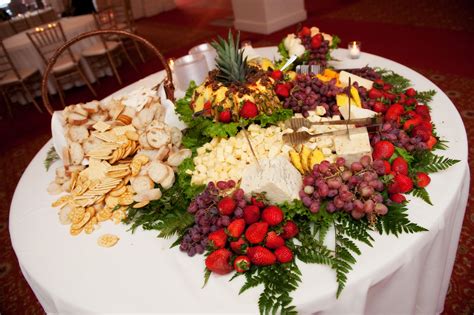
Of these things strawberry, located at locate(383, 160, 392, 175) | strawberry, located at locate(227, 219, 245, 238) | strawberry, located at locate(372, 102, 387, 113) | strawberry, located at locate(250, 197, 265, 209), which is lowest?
strawberry, located at locate(227, 219, 245, 238)

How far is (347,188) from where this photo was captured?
100cm

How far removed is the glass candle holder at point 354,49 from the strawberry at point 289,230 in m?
1.39

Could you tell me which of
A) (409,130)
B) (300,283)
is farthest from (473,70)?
(300,283)

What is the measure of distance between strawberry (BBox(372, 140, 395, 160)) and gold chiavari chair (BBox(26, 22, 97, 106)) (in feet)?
14.4

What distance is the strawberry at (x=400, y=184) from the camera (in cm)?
105

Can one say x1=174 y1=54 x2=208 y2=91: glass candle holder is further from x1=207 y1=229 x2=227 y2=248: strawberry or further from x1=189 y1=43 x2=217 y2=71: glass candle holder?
x1=207 y1=229 x2=227 y2=248: strawberry

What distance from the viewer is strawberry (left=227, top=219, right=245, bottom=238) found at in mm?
991

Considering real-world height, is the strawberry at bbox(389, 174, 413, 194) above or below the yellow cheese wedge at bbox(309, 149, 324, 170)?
below

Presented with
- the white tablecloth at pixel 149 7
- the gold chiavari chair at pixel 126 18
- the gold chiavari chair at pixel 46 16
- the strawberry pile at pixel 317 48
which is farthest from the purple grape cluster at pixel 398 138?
the white tablecloth at pixel 149 7

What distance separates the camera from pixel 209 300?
3.03 ft

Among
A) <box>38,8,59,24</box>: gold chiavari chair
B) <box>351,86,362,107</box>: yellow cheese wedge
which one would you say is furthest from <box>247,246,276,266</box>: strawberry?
<box>38,8,59,24</box>: gold chiavari chair

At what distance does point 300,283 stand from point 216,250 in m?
0.24

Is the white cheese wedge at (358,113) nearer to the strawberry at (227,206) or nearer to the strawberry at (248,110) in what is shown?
the strawberry at (248,110)

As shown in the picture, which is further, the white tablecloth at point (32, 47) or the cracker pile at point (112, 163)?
the white tablecloth at point (32, 47)
